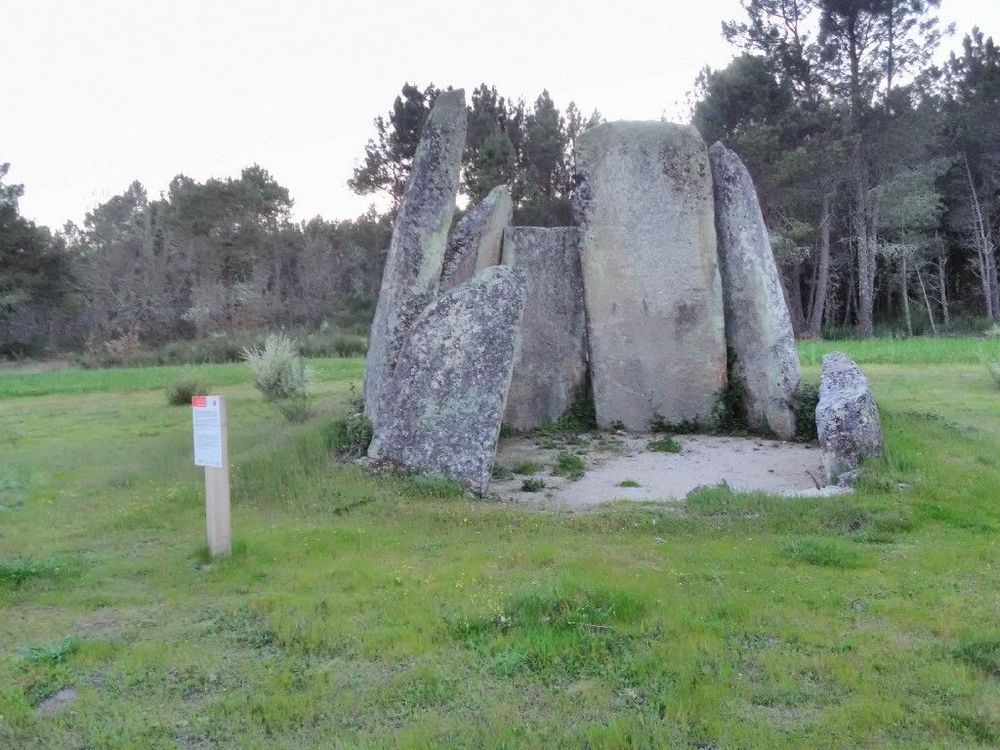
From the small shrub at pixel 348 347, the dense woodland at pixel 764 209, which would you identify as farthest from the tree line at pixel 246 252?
the small shrub at pixel 348 347

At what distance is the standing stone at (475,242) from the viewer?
11.1 metres

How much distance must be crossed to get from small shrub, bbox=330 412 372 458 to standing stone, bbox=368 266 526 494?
66 centimetres

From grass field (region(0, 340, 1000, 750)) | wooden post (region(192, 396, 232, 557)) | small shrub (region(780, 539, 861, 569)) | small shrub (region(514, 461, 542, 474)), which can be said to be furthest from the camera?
small shrub (region(514, 461, 542, 474))

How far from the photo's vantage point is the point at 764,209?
3656 cm

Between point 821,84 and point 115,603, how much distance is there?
37512 mm

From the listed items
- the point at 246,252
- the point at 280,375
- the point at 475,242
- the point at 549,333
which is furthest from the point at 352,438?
the point at 246,252

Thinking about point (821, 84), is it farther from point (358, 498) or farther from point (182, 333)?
point (358, 498)

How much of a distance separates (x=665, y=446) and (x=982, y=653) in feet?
20.6

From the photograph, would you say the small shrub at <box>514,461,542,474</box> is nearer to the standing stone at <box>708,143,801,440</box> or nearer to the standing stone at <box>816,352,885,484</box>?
the standing stone at <box>816,352,885,484</box>

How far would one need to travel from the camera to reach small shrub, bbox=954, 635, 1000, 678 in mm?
4184

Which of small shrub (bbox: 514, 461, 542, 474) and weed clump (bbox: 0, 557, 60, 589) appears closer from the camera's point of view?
weed clump (bbox: 0, 557, 60, 589)

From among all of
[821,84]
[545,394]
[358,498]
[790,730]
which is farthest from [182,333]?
[790,730]

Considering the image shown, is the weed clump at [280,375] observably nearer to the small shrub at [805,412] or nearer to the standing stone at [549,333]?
the standing stone at [549,333]

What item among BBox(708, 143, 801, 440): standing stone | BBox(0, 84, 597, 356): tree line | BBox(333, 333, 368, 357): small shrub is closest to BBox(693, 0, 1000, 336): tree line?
BBox(0, 84, 597, 356): tree line
